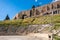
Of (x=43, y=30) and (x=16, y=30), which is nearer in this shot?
(x=43, y=30)

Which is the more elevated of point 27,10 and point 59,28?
point 27,10

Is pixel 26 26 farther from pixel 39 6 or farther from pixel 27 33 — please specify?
pixel 39 6

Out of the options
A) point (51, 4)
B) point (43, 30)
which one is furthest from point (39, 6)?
point (43, 30)

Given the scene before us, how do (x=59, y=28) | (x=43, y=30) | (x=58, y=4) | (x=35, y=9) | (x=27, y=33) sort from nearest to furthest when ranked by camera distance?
(x=59, y=28)
(x=43, y=30)
(x=27, y=33)
(x=58, y=4)
(x=35, y=9)

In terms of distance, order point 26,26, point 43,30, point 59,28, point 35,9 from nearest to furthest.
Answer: point 59,28, point 43,30, point 26,26, point 35,9

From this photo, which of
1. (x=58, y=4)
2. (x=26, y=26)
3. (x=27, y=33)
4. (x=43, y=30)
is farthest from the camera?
(x=58, y=4)

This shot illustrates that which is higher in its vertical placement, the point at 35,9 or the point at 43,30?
the point at 35,9

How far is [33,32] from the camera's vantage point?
1941 inches

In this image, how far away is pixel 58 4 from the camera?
7462 centimetres

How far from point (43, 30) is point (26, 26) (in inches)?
329

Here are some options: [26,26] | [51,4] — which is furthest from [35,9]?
[26,26]

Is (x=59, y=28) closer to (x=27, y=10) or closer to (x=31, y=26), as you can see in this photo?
(x=31, y=26)

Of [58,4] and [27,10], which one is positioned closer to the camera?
[58,4]

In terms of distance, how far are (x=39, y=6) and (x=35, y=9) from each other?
115 inches
